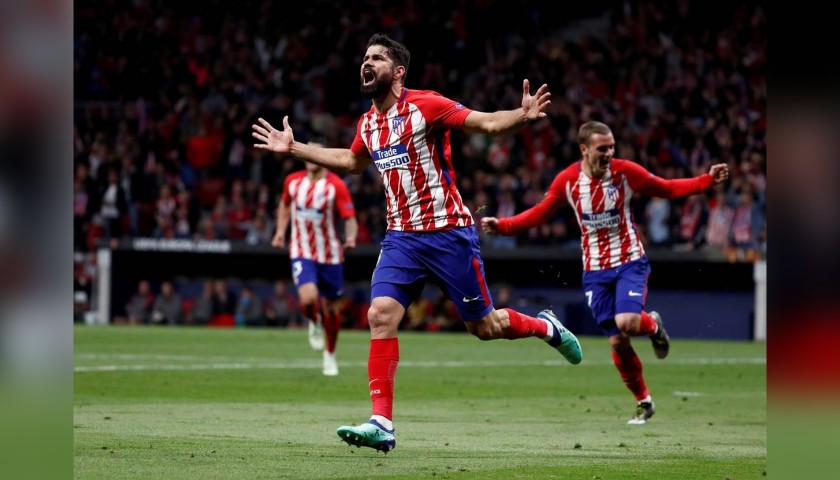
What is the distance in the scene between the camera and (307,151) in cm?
849

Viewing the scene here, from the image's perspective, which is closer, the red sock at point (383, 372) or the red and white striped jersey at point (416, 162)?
the red sock at point (383, 372)

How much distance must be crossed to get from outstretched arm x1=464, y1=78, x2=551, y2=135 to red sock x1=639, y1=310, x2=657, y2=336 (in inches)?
161

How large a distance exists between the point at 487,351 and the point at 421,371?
14.2 feet

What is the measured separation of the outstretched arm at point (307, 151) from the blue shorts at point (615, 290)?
3.31 m

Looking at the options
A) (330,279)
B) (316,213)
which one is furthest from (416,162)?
(316,213)

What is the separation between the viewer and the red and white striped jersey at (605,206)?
11.1 meters

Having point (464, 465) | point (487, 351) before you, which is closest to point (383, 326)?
point (464, 465)

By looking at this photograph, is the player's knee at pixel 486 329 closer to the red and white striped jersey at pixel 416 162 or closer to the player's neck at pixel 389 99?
the red and white striped jersey at pixel 416 162

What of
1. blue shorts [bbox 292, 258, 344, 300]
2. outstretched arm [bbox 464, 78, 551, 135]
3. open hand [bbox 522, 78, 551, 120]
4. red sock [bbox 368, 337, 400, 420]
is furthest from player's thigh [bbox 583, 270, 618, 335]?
blue shorts [bbox 292, 258, 344, 300]

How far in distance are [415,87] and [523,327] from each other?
74.9 ft

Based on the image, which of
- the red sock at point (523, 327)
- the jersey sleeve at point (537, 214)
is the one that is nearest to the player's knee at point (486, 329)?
the red sock at point (523, 327)
